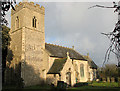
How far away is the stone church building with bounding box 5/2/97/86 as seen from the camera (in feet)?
78.1

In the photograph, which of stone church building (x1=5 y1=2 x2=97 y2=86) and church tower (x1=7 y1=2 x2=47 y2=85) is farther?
church tower (x1=7 y1=2 x2=47 y2=85)

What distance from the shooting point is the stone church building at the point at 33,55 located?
23.8 metres

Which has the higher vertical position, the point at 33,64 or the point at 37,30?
the point at 37,30

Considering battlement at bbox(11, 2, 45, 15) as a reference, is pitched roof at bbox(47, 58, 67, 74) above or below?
below

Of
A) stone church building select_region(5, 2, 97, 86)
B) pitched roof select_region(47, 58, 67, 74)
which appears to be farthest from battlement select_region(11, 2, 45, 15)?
pitched roof select_region(47, 58, 67, 74)

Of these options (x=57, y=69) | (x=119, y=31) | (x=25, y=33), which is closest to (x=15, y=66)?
(x=25, y=33)

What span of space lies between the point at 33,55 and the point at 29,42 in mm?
2689

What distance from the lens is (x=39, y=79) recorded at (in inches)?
1012

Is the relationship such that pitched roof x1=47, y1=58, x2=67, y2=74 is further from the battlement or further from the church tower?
the battlement

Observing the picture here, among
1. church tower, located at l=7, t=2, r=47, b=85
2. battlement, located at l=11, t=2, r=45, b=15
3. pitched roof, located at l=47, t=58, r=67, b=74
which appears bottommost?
pitched roof, located at l=47, t=58, r=67, b=74

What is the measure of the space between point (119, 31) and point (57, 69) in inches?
881

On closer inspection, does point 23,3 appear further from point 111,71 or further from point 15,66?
point 111,71

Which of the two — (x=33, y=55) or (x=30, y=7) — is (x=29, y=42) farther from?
(x=30, y=7)

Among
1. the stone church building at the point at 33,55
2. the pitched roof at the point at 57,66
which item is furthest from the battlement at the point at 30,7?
the pitched roof at the point at 57,66
